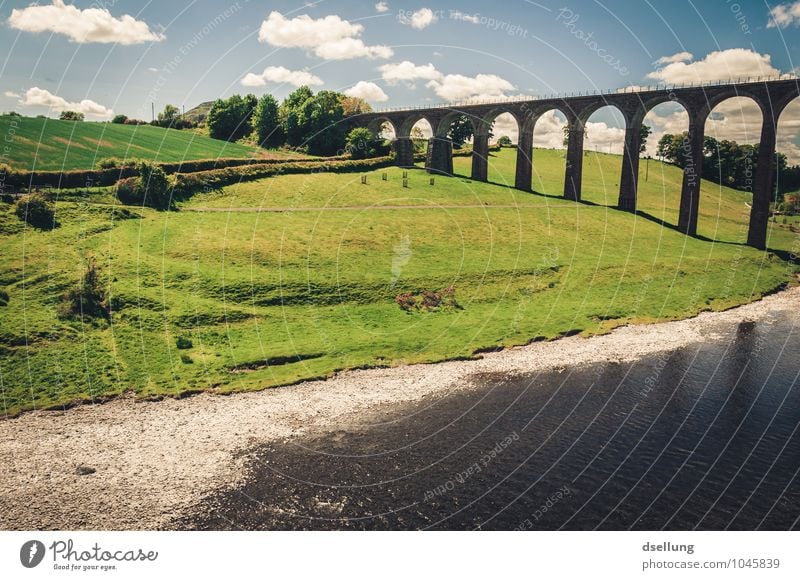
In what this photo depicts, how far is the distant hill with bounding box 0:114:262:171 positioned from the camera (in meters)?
65.6

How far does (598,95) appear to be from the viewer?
278ft

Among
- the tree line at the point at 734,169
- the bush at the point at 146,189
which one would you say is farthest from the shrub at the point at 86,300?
the tree line at the point at 734,169

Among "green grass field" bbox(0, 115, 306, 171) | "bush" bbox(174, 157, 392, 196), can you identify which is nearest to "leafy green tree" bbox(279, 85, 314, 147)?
"green grass field" bbox(0, 115, 306, 171)

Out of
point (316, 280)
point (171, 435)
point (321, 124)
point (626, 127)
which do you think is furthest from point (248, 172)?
point (626, 127)

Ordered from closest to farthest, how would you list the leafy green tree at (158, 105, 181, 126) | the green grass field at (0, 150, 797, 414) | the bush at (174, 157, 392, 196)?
1. the green grass field at (0, 150, 797, 414)
2. the bush at (174, 157, 392, 196)
3. the leafy green tree at (158, 105, 181, 126)

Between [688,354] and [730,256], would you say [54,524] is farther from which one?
[730,256]

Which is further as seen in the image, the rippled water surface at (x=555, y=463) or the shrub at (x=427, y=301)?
the shrub at (x=427, y=301)

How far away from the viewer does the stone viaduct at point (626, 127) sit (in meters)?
71.7

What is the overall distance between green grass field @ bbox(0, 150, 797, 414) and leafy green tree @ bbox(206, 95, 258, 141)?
43087 mm

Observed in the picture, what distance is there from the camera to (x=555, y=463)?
2806cm
